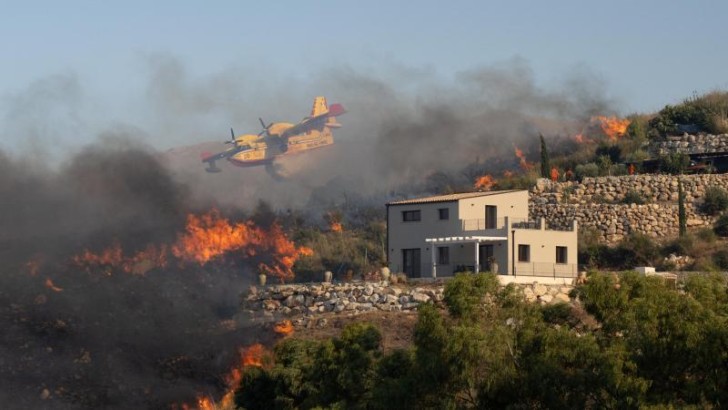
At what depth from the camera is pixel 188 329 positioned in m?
73.2

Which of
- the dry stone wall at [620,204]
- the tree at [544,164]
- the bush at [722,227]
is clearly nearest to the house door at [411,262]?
the dry stone wall at [620,204]

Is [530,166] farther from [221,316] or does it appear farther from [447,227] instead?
[221,316]

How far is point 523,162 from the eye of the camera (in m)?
102

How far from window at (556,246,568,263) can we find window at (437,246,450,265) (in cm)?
527

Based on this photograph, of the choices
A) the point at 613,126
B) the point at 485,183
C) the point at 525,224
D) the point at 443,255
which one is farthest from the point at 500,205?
the point at 613,126

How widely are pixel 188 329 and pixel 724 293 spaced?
3000cm

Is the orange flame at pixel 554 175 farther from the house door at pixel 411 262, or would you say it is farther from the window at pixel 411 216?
the house door at pixel 411 262

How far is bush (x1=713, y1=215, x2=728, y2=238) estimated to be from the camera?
85.4 meters

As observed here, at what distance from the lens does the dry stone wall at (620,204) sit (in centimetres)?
8694

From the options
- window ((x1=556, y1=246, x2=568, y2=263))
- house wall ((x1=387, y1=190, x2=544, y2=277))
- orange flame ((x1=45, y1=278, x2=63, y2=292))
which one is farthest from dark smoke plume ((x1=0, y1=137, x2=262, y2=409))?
window ((x1=556, y1=246, x2=568, y2=263))

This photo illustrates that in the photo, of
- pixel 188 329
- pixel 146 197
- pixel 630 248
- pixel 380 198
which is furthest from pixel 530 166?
pixel 188 329

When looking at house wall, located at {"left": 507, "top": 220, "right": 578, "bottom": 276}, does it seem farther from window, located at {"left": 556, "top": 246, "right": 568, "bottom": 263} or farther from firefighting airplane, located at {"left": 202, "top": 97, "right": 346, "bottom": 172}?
firefighting airplane, located at {"left": 202, "top": 97, "right": 346, "bottom": 172}

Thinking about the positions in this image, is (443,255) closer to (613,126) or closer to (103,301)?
(103,301)

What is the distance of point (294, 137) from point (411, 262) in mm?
40657
